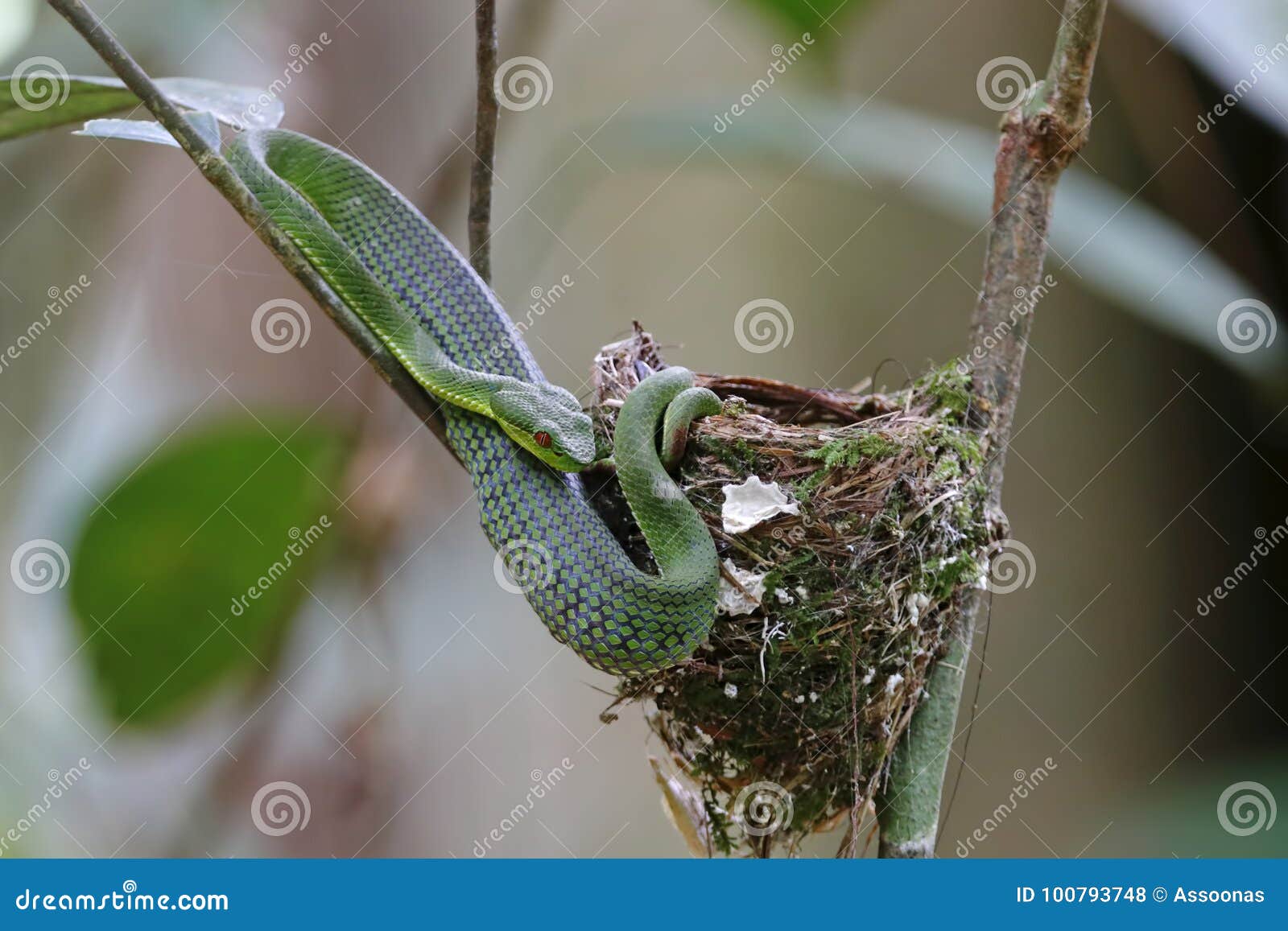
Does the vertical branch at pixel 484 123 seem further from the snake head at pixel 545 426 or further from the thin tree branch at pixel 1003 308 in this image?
the thin tree branch at pixel 1003 308

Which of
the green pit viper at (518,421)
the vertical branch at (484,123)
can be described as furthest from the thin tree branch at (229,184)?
the vertical branch at (484,123)

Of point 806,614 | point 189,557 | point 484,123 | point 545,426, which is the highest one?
point 484,123

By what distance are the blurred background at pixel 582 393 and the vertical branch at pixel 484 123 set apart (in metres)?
0.58

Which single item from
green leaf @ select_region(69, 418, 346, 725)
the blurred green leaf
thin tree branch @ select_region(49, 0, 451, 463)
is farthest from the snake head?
the blurred green leaf

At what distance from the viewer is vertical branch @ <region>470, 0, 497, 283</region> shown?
1521mm

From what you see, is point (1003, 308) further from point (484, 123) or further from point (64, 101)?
point (64, 101)

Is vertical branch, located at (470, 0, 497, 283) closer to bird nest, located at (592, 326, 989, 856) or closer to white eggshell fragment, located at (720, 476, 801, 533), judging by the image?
bird nest, located at (592, 326, 989, 856)

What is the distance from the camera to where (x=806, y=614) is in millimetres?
1618

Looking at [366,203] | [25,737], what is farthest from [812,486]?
[25,737]

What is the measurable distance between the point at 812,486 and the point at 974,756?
2.41m

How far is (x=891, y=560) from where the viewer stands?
1.68 meters

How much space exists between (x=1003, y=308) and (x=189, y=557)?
162 cm

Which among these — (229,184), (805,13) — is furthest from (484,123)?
(805,13)

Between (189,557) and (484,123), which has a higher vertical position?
(484,123)
